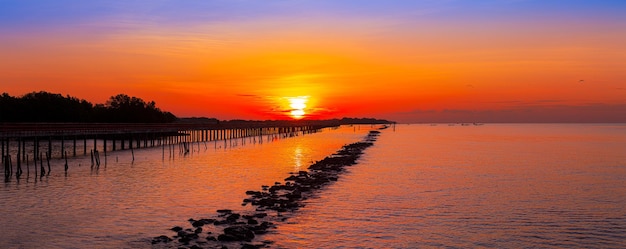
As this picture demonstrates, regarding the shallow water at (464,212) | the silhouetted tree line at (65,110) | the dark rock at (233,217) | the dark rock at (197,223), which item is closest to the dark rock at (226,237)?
the shallow water at (464,212)

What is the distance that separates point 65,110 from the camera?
102875 mm

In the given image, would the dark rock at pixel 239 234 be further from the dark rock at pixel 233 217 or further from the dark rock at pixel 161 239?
the dark rock at pixel 233 217

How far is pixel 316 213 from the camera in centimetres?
2402

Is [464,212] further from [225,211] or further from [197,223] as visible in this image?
[197,223]

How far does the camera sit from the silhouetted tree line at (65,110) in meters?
98.2

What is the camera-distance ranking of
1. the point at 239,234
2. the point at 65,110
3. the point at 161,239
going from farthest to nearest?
the point at 65,110, the point at 239,234, the point at 161,239

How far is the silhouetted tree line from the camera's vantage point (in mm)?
98250

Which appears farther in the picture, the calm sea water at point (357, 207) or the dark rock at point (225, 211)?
the dark rock at point (225, 211)

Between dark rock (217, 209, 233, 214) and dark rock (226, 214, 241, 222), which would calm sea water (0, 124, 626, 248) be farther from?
dark rock (226, 214, 241, 222)

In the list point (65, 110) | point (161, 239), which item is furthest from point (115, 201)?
point (65, 110)

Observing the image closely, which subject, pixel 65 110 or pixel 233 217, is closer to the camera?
pixel 233 217

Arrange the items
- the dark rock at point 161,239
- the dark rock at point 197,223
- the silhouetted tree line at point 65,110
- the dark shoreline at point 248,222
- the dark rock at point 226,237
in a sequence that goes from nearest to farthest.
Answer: the dark shoreline at point 248,222 < the dark rock at point 226,237 < the dark rock at point 161,239 < the dark rock at point 197,223 < the silhouetted tree line at point 65,110

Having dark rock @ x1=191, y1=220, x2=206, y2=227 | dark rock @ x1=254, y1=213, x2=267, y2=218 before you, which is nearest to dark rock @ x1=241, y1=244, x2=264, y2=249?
dark rock @ x1=191, y1=220, x2=206, y2=227

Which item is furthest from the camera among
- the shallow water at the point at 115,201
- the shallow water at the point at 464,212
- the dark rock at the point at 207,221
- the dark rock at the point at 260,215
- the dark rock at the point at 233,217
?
the dark rock at the point at 260,215
